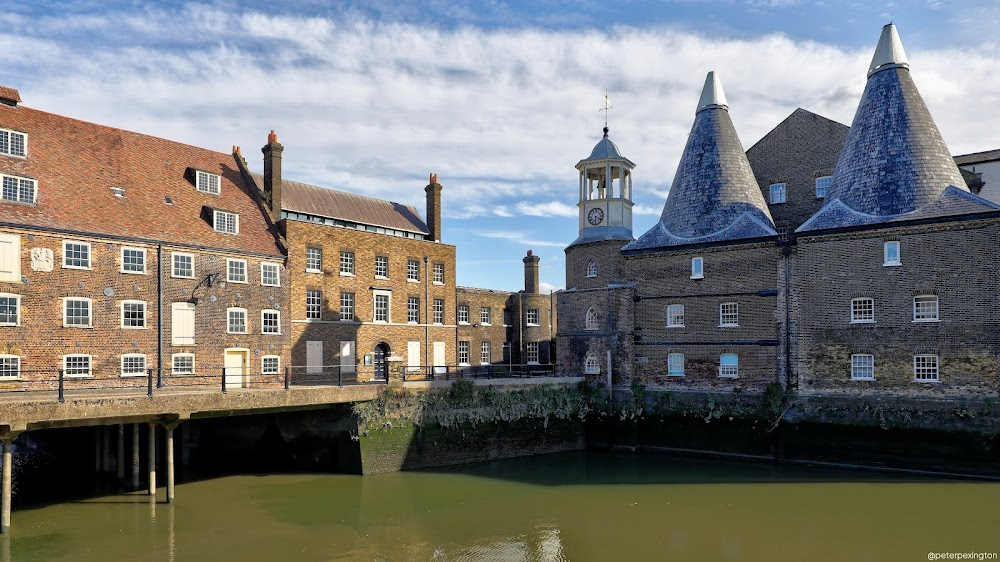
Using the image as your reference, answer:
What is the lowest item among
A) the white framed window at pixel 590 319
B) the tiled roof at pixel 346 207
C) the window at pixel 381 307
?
the white framed window at pixel 590 319

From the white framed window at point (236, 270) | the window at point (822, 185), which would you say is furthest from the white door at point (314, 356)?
the window at point (822, 185)

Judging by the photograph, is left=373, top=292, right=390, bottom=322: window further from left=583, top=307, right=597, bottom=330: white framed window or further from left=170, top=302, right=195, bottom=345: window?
left=583, top=307, right=597, bottom=330: white framed window

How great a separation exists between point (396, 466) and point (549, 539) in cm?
816

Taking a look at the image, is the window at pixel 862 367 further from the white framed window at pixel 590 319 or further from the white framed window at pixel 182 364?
the white framed window at pixel 182 364

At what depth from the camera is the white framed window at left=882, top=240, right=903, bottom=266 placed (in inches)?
964

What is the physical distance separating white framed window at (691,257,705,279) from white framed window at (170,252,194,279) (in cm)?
1963

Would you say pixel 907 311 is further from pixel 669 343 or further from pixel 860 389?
pixel 669 343

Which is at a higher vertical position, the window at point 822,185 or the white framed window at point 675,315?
the window at point 822,185

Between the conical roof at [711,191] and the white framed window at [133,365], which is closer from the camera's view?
the white framed window at [133,365]

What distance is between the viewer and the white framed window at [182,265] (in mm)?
25370

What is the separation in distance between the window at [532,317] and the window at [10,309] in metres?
26.8

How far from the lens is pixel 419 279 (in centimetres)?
3444

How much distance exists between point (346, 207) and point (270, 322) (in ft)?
28.4

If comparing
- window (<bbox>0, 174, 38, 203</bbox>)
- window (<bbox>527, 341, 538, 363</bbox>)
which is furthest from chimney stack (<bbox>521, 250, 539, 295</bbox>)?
window (<bbox>0, 174, 38, 203</bbox>)
